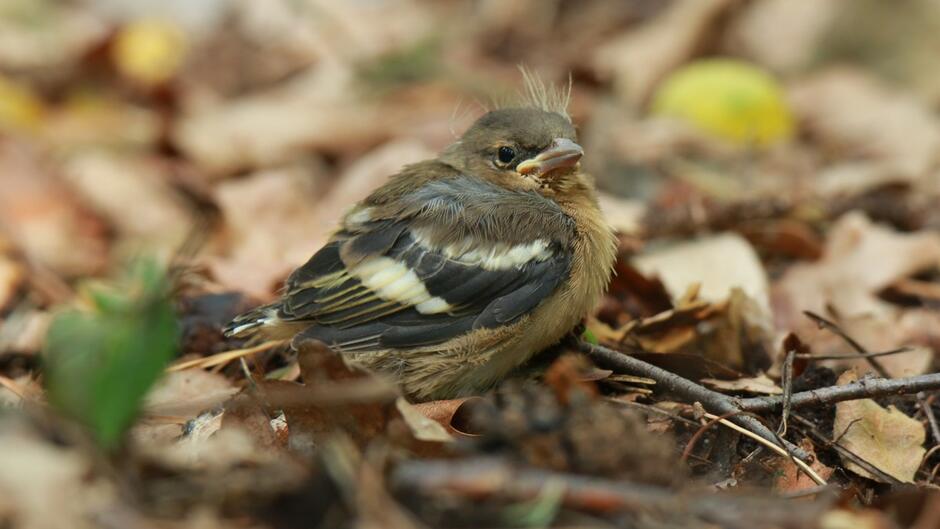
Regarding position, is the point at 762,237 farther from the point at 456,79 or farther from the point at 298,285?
the point at 456,79

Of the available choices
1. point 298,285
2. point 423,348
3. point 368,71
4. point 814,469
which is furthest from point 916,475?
point 368,71

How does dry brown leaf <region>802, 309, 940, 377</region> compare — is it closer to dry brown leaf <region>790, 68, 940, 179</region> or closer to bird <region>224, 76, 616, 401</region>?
bird <region>224, 76, 616, 401</region>

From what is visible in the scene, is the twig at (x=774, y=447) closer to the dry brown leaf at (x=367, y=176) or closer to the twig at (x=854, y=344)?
the twig at (x=854, y=344)

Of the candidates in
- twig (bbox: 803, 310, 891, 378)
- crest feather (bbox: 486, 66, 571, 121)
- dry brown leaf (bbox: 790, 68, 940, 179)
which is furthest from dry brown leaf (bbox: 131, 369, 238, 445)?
dry brown leaf (bbox: 790, 68, 940, 179)

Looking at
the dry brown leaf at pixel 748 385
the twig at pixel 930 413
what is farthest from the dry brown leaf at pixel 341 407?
the twig at pixel 930 413

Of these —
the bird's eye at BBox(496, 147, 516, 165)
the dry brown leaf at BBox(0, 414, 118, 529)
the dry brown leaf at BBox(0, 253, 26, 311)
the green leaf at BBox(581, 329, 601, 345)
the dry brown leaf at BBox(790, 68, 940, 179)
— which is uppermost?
the bird's eye at BBox(496, 147, 516, 165)
